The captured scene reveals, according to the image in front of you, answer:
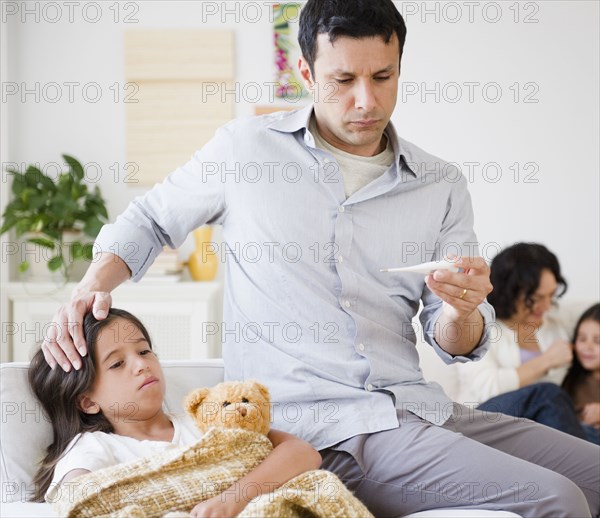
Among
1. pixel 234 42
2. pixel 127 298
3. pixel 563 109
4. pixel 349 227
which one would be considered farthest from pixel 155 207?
pixel 563 109

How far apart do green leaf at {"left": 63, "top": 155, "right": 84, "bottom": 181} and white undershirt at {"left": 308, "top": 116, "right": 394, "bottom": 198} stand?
222 cm

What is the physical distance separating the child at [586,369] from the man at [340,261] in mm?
1364

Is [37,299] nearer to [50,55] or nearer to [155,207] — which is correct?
[50,55]

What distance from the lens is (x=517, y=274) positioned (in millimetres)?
3143

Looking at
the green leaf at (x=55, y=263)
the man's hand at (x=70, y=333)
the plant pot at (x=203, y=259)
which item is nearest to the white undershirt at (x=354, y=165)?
the man's hand at (x=70, y=333)

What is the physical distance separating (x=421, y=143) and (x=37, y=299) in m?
1.93

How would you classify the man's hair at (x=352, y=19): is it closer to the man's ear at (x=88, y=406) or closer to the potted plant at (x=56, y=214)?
the man's ear at (x=88, y=406)

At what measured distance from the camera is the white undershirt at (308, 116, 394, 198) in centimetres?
182

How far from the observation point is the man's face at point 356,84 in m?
1.74

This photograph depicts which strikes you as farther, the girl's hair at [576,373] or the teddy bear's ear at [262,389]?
the girl's hair at [576,373]

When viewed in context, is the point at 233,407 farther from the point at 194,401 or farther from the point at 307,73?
the point at 307,73

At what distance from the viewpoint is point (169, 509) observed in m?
1.36

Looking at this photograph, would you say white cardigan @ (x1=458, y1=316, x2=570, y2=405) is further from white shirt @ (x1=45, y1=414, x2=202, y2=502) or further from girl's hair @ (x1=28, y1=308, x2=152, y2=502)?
girl's hair @ (x1=28, y1=308, x2=152, y2=502)

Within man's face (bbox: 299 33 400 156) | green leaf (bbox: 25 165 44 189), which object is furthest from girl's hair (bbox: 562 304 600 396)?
green leaf (bbox: 25 165 44 189)
